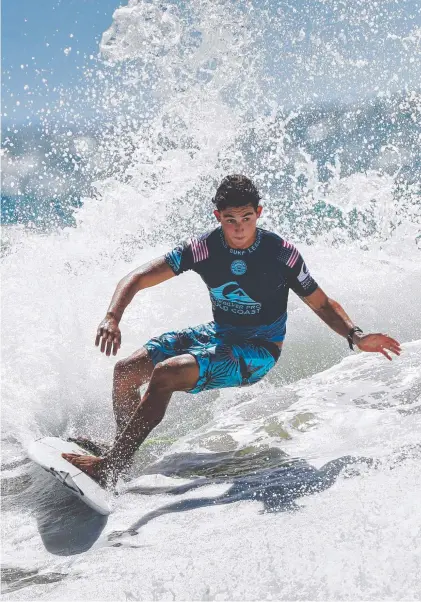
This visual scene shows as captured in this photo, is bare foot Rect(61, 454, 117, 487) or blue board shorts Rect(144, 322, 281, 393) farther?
blue board shorts Rect(144, 322, 281, 393)

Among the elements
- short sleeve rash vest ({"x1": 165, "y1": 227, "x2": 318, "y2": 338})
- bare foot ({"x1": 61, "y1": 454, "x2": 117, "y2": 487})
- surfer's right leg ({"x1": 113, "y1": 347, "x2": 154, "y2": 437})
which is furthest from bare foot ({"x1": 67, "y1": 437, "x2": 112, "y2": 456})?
short sleeve rash vest ({"x1": 165, "y1": 227, "x2": 318, "y2": 338})

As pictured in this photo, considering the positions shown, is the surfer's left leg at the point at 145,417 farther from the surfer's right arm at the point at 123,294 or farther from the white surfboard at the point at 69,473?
the surfer's right arm at the point at 123,294

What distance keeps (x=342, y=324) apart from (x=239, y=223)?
986 millimetres

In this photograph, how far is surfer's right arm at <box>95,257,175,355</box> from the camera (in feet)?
14.2

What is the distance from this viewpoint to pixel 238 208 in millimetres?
4488

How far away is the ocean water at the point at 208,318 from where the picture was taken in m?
3.12

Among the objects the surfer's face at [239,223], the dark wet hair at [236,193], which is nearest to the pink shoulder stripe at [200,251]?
the surfer's face at [239,223]

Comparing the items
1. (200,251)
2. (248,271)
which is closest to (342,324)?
(248,271)

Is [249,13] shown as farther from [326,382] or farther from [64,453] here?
[64,453]

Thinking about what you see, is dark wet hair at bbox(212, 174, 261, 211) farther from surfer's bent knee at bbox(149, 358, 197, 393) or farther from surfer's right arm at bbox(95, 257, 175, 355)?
surfer's bent knee at bbox(149, 358, 197, 393)

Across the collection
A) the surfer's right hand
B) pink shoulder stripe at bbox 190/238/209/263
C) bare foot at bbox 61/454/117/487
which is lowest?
bare foot at bbox 61/454/117/487

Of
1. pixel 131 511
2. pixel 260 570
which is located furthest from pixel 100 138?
pixel 260 570

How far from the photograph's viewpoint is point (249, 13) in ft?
42.7

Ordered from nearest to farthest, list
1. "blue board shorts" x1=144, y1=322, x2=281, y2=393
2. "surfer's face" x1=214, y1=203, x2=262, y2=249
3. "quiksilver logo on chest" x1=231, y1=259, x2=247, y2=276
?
"surfer's face" x1=214, y1=203, x2=262, y2=249 < "blue board shorts" x1=144, y1=322, x2=281, y2=393 < "quiksilver logo on chest" x1=231, y1=259, x2=247, y2=276
